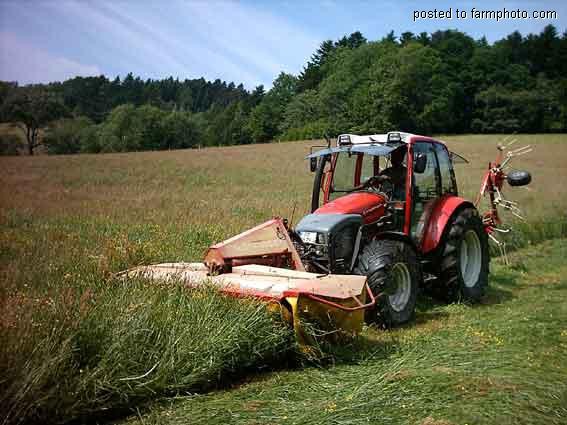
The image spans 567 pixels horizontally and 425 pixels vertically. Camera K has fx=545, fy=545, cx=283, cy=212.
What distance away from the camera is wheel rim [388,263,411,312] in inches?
233

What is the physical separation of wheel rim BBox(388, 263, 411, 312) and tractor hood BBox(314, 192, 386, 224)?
681 mm

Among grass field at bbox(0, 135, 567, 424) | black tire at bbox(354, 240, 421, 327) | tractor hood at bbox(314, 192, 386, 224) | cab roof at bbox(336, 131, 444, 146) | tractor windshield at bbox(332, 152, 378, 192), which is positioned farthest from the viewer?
tractor windshield at bbox(332, 152, 378, 192)

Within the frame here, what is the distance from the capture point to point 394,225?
6.61 m

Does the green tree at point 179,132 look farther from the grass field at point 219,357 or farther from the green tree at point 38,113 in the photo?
the grass field at point 219,357

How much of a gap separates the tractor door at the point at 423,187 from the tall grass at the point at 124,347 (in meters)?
2.98

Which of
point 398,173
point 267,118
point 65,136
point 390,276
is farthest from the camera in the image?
point 267,118

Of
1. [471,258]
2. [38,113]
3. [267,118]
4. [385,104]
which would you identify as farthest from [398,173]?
[267,118]

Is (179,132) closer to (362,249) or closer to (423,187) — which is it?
(423,187)

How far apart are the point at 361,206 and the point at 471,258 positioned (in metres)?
2.48

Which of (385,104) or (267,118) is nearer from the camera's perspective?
(385,104)

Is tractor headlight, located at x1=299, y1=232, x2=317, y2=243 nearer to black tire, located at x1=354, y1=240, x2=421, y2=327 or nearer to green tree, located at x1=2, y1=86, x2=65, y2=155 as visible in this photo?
black tire, located at x1=354, y1=240, x2=421, y2=327

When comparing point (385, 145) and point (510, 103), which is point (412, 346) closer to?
point (385, 145)

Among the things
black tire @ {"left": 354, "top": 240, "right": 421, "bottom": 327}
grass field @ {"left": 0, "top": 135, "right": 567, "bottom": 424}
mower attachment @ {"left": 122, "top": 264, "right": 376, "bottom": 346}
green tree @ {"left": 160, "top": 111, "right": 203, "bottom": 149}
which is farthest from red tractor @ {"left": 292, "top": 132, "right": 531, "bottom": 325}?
green tree @ {"left": 160, "top": 111, "right": 203, "bottom": 149}

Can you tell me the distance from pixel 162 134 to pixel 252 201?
5231 centimetres
